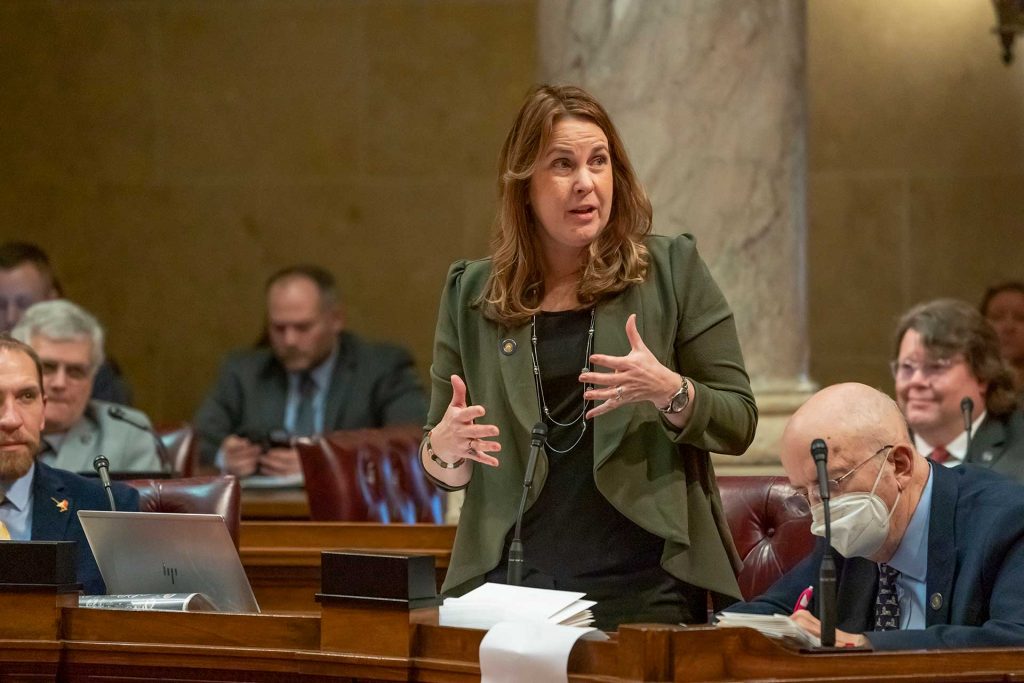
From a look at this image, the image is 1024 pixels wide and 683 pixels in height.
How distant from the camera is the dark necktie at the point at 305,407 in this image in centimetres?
677

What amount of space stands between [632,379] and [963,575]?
2.14 ft

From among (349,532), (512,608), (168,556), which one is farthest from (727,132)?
(512,608)

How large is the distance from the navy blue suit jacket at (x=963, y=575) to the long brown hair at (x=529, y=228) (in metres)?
0.64

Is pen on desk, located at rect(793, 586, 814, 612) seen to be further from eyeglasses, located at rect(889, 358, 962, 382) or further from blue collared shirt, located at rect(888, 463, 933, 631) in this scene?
eyeglasses, located at rect(889, 358, 962, 382)

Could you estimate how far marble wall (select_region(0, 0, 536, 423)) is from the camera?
8.22 metres

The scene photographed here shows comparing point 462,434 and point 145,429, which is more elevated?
point 145,429

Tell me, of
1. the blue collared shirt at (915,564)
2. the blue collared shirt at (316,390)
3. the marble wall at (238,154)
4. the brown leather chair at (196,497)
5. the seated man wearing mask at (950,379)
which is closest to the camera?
the blue collared shirt at (915,564)

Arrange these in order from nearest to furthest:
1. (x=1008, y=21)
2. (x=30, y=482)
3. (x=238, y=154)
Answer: (x=30, y=482), (x=1008, y=21), (x=238, y=154)

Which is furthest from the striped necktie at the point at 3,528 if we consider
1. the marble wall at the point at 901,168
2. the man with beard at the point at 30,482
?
the marble wall at the point at 901,168

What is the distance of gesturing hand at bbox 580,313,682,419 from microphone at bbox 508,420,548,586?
0.33 ft

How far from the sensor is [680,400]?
286 centimetres

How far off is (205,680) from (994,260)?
586cm

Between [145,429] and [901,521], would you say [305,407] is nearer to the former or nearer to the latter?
[145,429]

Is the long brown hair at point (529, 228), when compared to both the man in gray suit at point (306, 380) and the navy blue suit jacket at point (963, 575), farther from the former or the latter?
the man in gray suit at point (306, 380)
